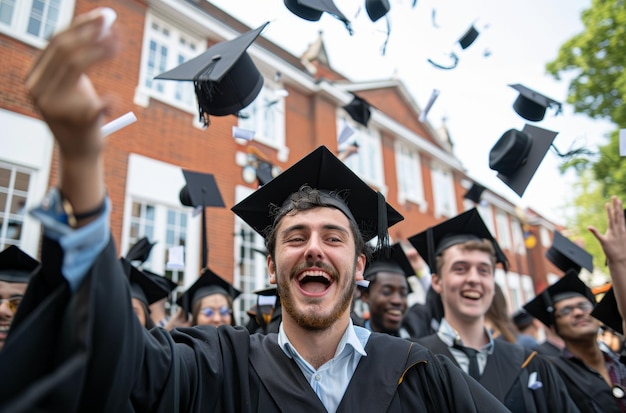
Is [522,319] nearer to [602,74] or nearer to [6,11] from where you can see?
[602,74]

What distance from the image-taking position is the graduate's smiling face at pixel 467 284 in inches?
118

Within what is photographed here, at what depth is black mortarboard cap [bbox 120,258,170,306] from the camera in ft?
13.4

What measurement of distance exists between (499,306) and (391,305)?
2.18 meters

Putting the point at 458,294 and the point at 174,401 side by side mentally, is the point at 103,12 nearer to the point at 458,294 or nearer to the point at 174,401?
the point at 174,401

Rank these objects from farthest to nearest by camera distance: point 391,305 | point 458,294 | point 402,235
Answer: point 402,235
point 391,305
point 458,294

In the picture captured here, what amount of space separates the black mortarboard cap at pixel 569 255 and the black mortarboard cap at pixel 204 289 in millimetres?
3423

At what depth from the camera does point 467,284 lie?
302 cm

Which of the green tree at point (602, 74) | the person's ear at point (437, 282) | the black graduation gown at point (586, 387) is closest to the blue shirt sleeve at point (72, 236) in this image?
the person's ear at point (437, 282)

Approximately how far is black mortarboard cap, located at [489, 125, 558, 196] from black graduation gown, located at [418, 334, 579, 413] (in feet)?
3.66

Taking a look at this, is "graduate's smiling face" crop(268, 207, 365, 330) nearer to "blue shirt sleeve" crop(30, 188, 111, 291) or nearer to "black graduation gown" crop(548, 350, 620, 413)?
"blue shirt sleeve" crop(30, 188, 111, 291)

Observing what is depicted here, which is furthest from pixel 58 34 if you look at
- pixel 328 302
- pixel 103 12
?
pixel 328 302

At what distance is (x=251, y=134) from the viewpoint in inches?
138

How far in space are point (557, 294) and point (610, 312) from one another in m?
1.15

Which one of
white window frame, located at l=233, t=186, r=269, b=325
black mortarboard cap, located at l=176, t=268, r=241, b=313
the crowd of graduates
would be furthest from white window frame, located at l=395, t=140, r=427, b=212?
the crowd of graduates
